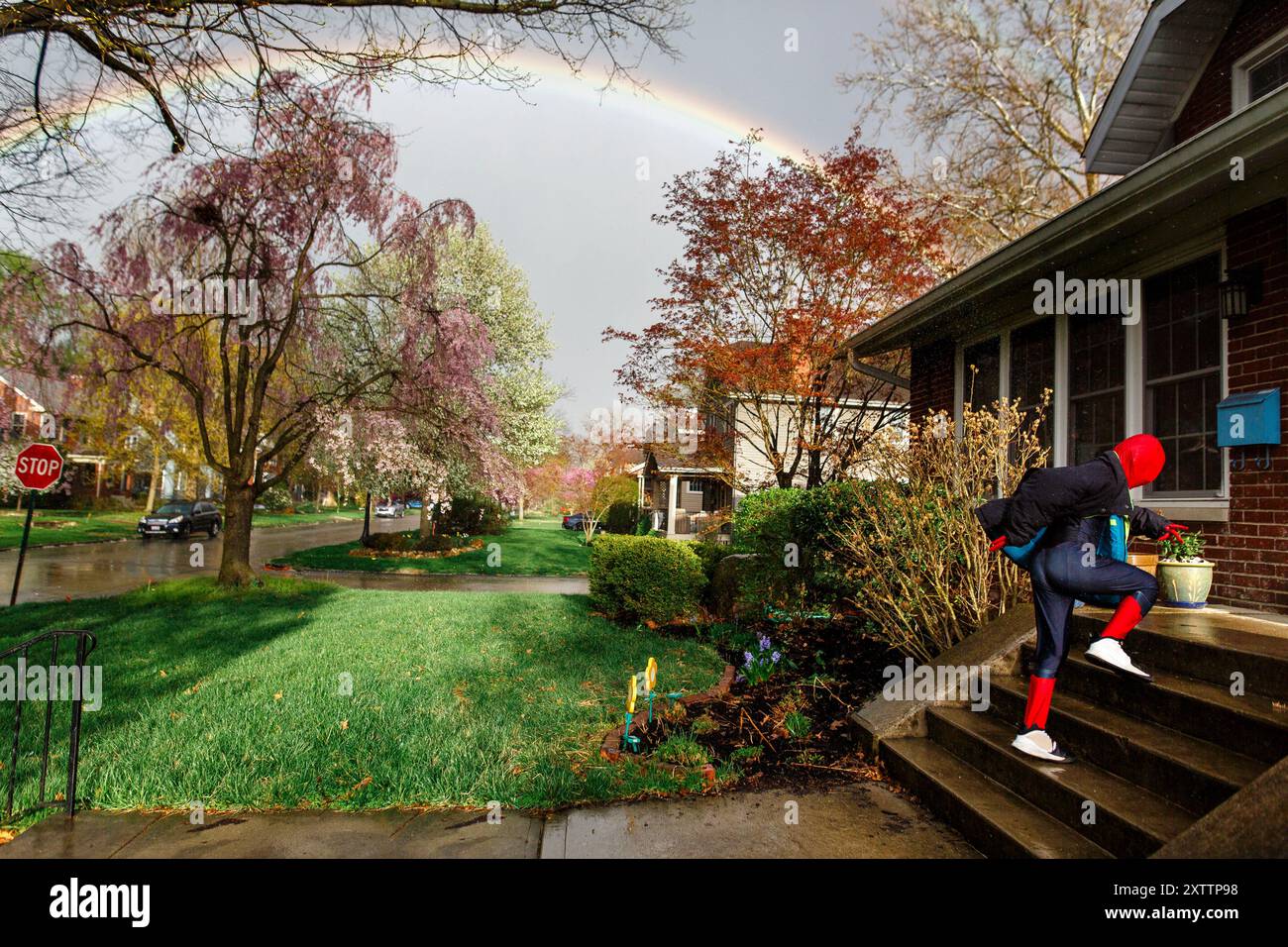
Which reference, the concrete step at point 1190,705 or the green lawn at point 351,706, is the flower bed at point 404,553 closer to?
the green lawn at point 351,706

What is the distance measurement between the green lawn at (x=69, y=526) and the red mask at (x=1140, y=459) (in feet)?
93.1

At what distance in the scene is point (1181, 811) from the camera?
9.41 ft

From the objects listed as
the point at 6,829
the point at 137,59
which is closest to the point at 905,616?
the point at 6,829

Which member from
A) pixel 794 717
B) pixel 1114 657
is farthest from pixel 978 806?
pixel 794 717

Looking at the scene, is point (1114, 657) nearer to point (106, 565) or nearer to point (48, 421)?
point (106, 565)

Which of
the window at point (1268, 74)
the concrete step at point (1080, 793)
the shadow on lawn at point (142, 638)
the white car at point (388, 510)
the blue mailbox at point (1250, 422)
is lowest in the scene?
the white car at point (388, 510)

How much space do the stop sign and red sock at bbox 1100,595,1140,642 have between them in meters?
15.2

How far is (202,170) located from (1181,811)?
571 inches

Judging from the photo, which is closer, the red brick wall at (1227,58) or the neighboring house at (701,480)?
the red brick wall at (1227,58)

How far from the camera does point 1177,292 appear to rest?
610cm

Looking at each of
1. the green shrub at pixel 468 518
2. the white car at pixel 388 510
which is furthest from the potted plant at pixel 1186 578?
the white car at pixel 388 510

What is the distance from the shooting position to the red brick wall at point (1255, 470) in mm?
5074
